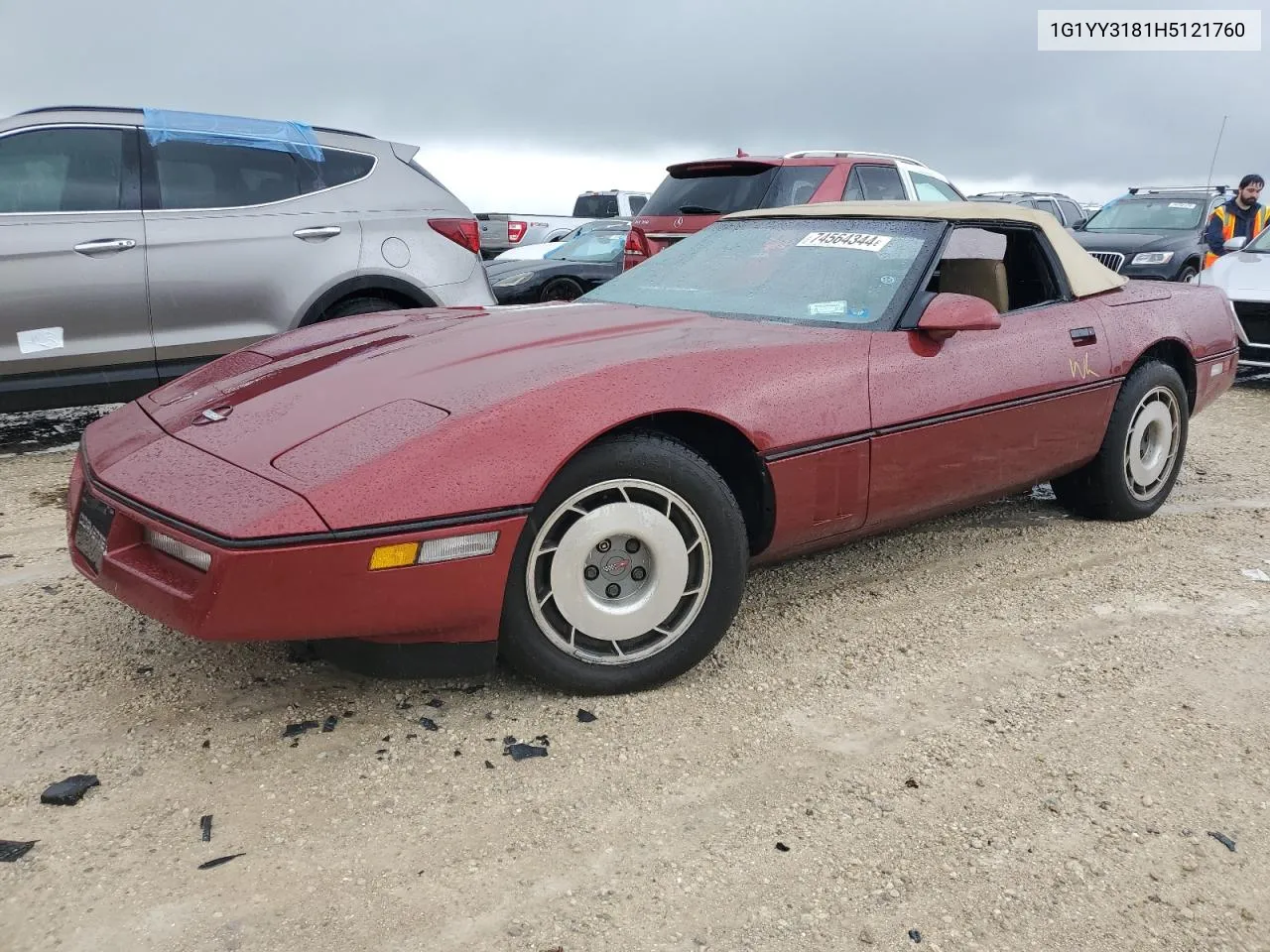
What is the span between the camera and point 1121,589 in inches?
140

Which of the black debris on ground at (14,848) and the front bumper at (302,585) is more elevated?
the front bumper at (302,585)

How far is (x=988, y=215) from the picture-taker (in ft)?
12.4

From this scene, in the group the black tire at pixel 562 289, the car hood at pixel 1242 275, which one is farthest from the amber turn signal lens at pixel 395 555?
the black tire at pixel 562 289

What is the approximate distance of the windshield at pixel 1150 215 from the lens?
37.8 feet

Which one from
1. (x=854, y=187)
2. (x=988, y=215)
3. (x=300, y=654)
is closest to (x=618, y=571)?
(x=300, y=654)

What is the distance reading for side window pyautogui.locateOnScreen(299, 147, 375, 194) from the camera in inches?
219

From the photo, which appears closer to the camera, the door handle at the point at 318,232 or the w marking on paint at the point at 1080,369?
the w marking on paint at the point at 1080,369

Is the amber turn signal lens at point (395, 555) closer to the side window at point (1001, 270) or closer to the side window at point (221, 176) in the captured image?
the side window at point (1001, 270)

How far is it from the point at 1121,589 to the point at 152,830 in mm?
3038

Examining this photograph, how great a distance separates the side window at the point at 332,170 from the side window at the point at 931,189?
14.7ft

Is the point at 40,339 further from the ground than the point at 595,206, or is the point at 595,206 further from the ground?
the point at 595,206

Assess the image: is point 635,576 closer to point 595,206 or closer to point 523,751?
point 523,751

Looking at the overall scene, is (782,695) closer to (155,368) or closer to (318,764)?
(318,764)

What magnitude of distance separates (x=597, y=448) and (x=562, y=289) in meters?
8.71
